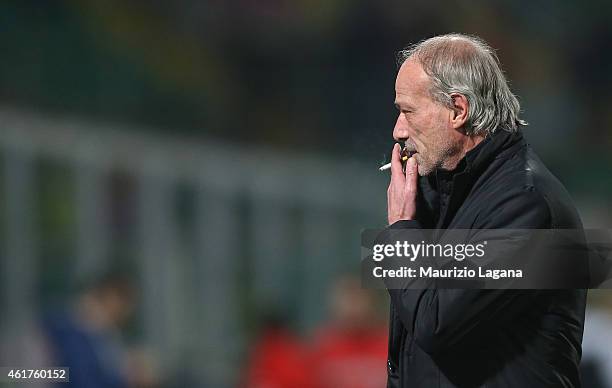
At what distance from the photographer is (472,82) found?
1758mm

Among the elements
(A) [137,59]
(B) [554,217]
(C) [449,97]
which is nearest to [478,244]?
(B) [554,217]

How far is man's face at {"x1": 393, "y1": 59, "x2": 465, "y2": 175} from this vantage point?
176 cm

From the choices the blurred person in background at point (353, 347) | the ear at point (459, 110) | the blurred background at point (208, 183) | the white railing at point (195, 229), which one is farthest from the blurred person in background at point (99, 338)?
the ear at point (459, 110)

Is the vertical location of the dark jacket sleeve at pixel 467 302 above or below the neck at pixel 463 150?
below

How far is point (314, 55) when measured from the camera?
20.9 ft

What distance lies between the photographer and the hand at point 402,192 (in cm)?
173

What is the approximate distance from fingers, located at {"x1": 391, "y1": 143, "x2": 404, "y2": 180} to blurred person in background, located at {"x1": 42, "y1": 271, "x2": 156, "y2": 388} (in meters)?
2.46

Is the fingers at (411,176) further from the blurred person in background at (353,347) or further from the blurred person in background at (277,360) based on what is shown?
the blurred person in background at (277,360)

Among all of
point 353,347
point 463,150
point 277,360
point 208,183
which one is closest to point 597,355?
point 353,347

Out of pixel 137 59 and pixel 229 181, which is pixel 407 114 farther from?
pixel 137 59

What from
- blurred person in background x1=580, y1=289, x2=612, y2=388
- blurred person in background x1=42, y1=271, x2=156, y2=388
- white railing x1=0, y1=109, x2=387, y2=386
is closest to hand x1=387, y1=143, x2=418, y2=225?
blurred person in background x1=580, y1=289, x2=612, y2=388

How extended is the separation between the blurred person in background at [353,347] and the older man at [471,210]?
2.40 meters

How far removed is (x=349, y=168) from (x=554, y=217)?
3.62 m

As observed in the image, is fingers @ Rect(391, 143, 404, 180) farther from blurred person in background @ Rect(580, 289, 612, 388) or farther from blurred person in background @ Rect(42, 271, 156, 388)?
blurred person in background @ Rect(42, 271, 156, 388)
